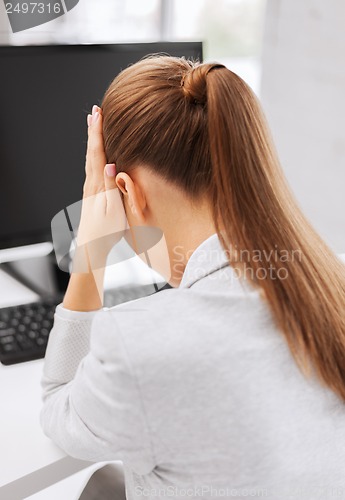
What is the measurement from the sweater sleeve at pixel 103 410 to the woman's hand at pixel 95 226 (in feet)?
0.41

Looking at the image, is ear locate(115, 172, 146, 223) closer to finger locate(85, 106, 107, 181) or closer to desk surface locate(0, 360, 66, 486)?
finger locate(85, 106, 107, 181)

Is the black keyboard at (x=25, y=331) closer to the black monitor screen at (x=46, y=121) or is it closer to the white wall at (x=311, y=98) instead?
the black monitor screen at (x=46, y=121)

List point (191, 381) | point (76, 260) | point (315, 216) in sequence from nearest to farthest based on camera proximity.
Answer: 1. point (191, 381)
2. point (76, 260)
3. point (315, 216)

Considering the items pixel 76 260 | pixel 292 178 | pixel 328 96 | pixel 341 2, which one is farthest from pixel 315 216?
pixel 76 260

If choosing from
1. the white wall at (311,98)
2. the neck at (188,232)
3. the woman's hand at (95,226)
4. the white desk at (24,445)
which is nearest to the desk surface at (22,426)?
the white desk at (24,445)

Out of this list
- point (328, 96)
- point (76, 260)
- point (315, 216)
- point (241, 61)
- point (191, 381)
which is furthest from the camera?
point (241, 61)

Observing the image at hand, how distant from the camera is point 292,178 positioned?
6.01ft

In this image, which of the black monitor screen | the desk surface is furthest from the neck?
the black monitor screen

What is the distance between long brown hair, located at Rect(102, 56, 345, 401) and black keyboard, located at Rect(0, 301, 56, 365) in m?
0.37

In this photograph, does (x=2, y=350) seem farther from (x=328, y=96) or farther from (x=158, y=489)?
(x=328, y=96)

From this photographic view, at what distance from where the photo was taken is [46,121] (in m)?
1.10

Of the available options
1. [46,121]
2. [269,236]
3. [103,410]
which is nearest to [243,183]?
[269,236]

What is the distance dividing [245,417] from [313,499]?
0.44 ft

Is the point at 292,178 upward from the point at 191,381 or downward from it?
downward
